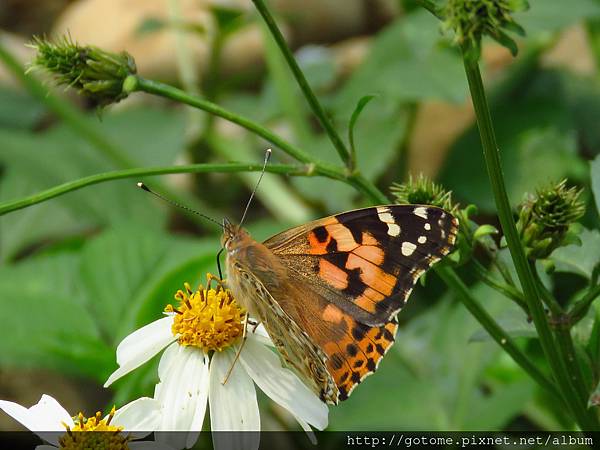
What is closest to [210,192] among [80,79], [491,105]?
[491,105]

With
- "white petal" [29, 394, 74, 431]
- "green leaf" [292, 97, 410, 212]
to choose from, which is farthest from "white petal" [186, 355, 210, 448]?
"green leaf" [292, 97, 410, 212]

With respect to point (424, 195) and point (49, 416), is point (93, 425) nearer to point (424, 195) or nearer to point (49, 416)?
point (49, 416)

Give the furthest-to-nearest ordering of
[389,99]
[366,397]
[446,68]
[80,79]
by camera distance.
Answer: [389,99] < [446,68] < [366,397] < [80,79]

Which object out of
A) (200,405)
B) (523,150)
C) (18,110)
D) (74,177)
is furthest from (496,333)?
(18,110)

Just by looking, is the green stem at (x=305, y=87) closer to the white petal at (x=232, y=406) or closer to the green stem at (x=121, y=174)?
the green stem at (x=121, y=174)

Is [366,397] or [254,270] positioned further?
[366,397]

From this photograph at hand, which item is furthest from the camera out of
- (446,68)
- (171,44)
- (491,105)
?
(171,44)

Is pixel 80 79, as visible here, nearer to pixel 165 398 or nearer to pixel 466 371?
pixel 165 398

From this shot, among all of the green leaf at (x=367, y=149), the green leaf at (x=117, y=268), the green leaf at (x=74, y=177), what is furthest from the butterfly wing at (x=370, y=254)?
the green leaf at (x=74, y=177)
